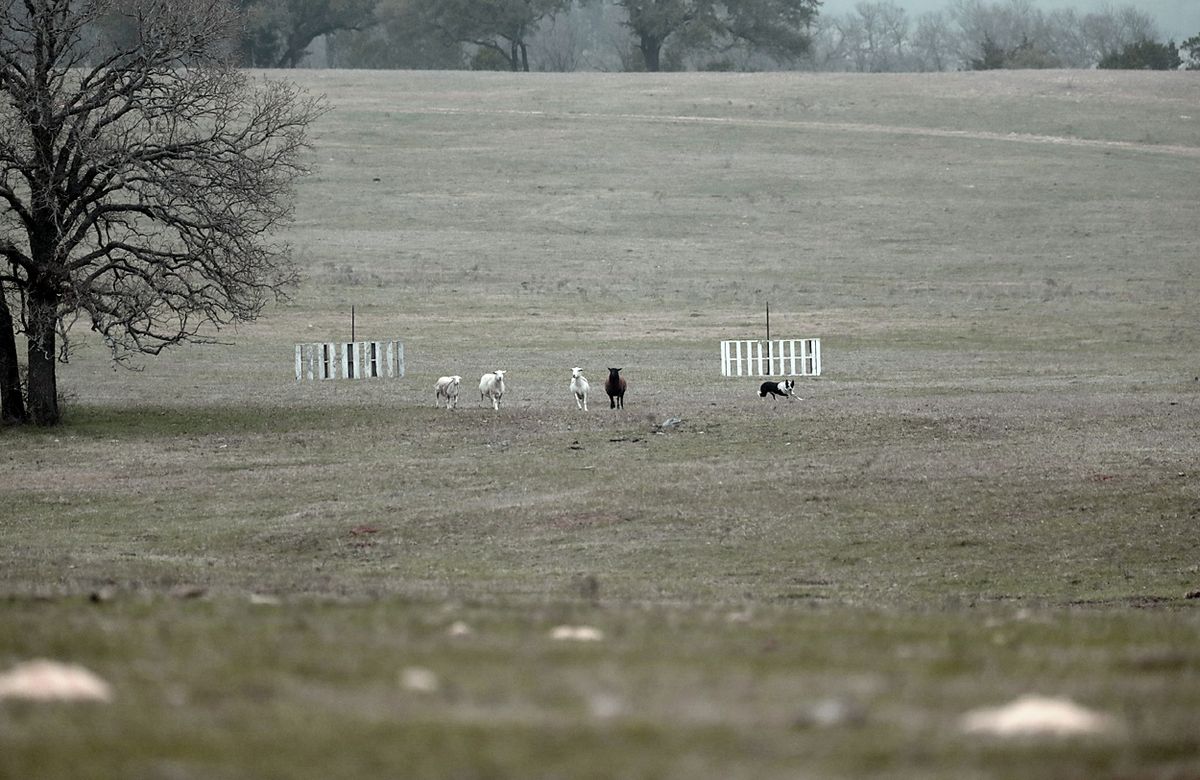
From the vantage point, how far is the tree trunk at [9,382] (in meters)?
33.6

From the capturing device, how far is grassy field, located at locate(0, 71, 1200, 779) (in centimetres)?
554

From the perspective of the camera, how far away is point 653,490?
2486cm

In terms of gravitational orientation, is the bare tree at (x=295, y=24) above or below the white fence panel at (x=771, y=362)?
above

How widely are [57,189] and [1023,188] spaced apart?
5915 centimetres

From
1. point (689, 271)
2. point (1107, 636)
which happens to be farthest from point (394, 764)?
point (689, 271)

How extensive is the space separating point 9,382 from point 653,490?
1666cm

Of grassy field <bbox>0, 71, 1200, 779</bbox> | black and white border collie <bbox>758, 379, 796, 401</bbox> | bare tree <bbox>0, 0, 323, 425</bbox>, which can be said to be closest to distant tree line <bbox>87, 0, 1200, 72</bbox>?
grassy field <bbox>0, 71, 1200, 779</bbox>

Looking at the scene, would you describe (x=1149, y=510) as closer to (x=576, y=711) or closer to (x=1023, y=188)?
(x=576, y=711)

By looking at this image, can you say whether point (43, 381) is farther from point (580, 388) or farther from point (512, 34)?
point (512, 34)

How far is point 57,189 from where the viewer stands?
33.0 m

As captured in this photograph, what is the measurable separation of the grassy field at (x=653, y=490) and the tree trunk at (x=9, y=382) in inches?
45.8

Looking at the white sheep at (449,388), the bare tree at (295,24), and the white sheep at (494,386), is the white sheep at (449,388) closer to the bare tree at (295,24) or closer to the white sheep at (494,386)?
the white sheep at (494,386)

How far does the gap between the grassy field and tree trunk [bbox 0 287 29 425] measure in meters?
1.16

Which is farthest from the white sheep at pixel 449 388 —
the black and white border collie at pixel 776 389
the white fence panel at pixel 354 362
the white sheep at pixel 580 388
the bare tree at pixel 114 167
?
the black and white border collie at pixel 776 389
